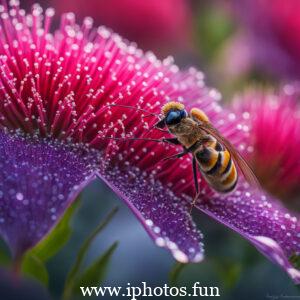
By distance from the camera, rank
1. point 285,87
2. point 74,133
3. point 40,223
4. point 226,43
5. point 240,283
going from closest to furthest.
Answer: point 40,223, point 74,133, point 240,283, point 285,87, point 226,43

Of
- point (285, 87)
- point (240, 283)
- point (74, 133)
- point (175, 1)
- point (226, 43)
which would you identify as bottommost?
point (240, 283)

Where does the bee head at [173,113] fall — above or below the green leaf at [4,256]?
above

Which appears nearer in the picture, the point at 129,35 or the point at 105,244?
the point at 105,244

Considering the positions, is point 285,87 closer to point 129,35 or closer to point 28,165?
point 129,35

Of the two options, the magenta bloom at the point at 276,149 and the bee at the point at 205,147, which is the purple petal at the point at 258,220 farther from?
the magenta bloom at the point at 276,149

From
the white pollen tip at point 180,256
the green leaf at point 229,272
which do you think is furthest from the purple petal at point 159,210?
the green leaf at point 229,272

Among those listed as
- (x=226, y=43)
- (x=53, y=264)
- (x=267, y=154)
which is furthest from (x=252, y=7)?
(x=53, y=264)

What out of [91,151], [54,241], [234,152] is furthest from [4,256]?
[234,152]
